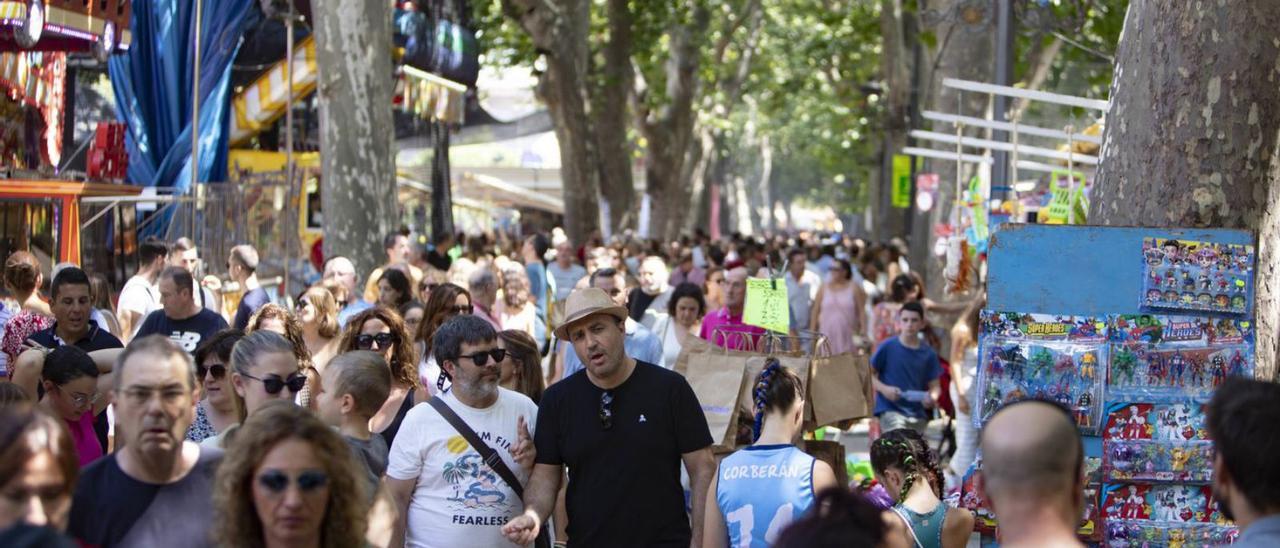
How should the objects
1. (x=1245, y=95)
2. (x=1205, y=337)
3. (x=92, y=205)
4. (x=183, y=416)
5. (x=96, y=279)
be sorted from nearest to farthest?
(x=183, y=416), (x=1205, y=337), (x=1245, y=95), (x=96, y=279), (x=92, y=205)

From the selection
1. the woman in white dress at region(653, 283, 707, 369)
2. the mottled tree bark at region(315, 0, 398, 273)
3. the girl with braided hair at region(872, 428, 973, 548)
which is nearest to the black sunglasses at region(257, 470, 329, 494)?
the girl with braided hair at region(872, 428, 973, 548)

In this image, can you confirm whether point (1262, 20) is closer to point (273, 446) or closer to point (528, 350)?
point (528, 350)

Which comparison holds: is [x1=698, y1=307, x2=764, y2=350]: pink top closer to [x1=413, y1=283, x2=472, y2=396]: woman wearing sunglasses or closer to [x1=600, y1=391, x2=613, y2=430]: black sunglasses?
[x1=413, y1=283, x2=472, y2=396]: woman wearing sunglasses

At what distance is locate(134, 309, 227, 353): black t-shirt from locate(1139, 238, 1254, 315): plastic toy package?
4.68m

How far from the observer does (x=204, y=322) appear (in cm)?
860

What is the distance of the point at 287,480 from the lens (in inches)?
151

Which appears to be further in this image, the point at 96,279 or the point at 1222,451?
the point at 96,279

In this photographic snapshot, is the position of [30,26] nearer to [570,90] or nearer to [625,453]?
[625,453]

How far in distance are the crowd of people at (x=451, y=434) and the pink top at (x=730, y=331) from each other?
0.12 feet

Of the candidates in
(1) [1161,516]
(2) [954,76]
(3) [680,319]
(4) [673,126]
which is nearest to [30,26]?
(3) [680,319]

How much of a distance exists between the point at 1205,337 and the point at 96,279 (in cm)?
685

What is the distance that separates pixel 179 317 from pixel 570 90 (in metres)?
17.9

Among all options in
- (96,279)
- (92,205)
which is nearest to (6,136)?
(92,205)

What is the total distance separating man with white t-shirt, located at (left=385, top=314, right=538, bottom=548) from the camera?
19.2ft
